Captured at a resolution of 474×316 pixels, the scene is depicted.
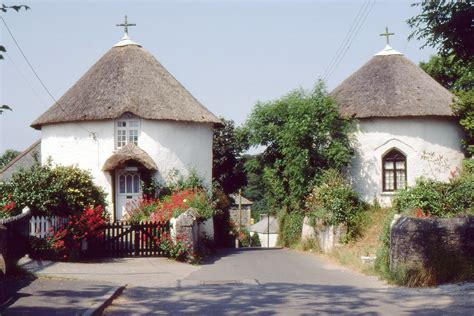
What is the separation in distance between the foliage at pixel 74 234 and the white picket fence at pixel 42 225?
17cm

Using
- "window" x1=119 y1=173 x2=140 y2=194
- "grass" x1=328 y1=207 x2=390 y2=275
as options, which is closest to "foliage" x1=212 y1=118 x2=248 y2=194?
"window" x1=119 y1=173 x2=140 y2=194

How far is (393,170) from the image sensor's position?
27781 mm

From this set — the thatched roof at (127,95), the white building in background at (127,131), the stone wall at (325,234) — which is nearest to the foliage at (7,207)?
the white building in background at (127,131)

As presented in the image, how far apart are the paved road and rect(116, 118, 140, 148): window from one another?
11803mm

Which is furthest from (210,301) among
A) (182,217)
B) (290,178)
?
(290,178)

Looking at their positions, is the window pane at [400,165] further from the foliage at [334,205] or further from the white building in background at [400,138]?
the foliage at [334,205]

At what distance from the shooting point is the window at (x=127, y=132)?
26516mm

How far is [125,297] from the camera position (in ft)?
38.3

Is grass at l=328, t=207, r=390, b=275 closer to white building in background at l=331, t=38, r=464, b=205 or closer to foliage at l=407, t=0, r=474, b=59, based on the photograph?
white building in background at l=331, t=38, r=464, b=205

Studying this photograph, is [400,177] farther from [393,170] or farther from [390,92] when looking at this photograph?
[390,92]

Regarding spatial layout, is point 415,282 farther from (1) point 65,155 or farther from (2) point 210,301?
(1) point 65,155

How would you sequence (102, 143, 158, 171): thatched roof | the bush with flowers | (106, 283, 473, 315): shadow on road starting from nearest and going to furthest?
1. (106, 283, 473, 315): shadow on road
2. the bush with flowers
3. (102, 143, 158, 171): thatched roof

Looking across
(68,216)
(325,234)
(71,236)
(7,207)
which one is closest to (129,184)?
(68,216)

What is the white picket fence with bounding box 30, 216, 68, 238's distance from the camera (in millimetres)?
16422
